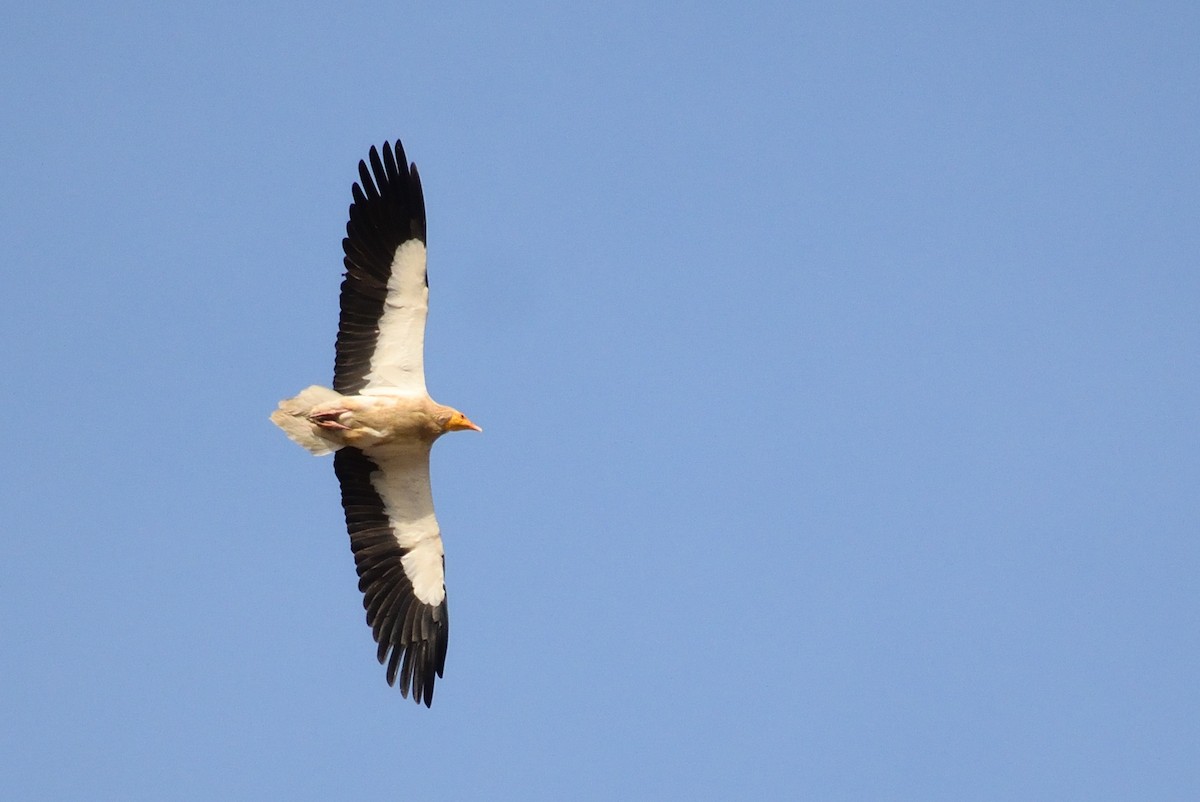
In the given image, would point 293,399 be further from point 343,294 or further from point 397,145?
point 397,145

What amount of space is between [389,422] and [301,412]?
874 millimetres

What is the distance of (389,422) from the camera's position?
1563 cm

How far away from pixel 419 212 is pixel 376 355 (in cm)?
149

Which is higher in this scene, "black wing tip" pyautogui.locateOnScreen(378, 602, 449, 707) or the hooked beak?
the hooked beak

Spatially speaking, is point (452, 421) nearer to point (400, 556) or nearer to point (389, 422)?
point (389, 422)

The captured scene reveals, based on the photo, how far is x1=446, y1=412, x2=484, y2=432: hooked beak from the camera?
1586cm

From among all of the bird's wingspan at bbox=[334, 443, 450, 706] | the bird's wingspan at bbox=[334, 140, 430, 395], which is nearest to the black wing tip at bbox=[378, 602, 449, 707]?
the bird's wingspan at bbox=[334, 443, 450, 706]

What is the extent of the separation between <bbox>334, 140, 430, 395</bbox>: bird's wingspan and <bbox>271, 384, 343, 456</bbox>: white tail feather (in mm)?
279

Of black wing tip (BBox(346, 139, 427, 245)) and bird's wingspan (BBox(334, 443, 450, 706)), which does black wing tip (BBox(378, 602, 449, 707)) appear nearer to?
bird's wingspan (BBox(334, 443, 450, 706))

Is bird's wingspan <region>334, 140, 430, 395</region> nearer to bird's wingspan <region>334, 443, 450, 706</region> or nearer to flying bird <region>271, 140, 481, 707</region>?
flying bird <region>271, 140, 481, 707</region>

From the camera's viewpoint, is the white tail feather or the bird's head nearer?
the white tail feather

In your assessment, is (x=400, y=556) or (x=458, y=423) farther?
(x=400, y=556)

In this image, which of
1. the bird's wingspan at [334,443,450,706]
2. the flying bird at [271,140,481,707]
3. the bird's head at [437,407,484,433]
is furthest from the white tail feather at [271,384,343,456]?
the bird's head at [437,407,484,433]

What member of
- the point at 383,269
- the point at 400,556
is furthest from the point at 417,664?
the point at 383,269
